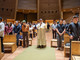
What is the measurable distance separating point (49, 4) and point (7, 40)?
18.0 metres

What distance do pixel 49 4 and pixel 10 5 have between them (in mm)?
8055

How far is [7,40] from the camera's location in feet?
18.3

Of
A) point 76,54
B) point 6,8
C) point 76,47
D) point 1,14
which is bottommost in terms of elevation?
point 76,54

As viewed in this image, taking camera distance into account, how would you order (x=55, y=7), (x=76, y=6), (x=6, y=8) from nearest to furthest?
(x=76, y=6) → (x=6, y=8) → (x=55, y=7)

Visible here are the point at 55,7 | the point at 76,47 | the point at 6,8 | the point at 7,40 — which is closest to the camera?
the point at 76,47

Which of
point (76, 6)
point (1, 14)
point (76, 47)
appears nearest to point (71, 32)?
point (76, 47)

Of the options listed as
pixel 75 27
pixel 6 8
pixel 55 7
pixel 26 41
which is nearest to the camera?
pixel 75 27

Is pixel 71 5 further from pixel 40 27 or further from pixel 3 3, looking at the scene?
pixel 40 27

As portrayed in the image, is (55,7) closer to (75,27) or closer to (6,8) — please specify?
(6,8)

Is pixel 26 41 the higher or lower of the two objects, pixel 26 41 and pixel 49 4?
the lower

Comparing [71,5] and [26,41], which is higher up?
[71,5]

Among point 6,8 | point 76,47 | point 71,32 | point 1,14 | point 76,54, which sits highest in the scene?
point 6,8

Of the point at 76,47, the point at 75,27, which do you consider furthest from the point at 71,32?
the point at 76,47

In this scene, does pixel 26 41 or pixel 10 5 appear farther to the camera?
pixel 10 5
